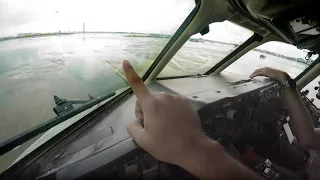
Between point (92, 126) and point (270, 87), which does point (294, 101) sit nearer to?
point (270, 87)

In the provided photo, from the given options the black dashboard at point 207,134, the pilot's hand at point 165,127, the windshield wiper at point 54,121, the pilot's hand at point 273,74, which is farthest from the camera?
the pilot's hand at point 273,74

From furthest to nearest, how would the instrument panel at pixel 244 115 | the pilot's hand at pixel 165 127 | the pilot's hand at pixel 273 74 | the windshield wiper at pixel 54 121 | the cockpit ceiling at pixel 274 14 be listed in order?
the pilot's hand at pixel 273 74 < the instrument panel at pixel 244 115 < the cockpit ceiling at pixel 274 14 < the windshield wiper at pixel 54 121 < the pilot's hand at pixel 165 127

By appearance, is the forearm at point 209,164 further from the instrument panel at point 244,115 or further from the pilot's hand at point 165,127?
the instrument panel at point 244,115

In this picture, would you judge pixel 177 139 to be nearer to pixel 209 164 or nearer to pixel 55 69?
pixel 209 164

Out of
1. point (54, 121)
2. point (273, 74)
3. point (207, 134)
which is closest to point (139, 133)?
point (54, 121)

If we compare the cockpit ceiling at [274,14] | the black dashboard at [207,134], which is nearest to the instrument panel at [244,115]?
the black dashboard at [207,134]

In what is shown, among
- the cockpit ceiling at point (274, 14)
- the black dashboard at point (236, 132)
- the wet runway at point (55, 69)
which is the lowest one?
the black dashboard at point (236, 132)

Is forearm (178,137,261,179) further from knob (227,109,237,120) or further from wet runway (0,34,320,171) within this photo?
knob (227,109,237,120)
